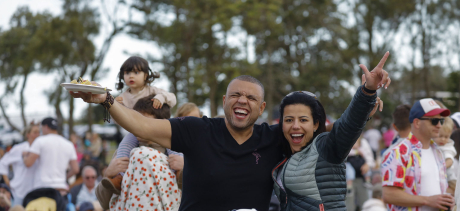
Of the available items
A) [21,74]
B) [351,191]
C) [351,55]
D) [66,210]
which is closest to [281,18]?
[351,55]

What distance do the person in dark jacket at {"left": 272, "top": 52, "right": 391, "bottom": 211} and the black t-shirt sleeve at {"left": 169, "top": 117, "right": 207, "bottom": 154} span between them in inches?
23.2

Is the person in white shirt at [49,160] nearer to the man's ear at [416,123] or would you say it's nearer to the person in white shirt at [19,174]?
the person in white shirt at [19,174]

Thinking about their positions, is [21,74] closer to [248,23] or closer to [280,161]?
[248,23]

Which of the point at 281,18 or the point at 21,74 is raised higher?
the point at 281,18

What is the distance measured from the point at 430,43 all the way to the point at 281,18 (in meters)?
9.97

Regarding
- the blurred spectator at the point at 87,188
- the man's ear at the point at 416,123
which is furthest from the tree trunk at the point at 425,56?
the man's ear at the point at 416,123

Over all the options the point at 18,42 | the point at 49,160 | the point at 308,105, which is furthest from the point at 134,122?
the point at 18,42

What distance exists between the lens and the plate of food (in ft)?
7.93

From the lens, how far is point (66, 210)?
6.75 metres

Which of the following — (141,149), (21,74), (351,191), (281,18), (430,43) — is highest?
(281,18)

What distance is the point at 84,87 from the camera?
8.02 ft

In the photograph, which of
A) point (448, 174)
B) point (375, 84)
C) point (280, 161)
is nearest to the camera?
point (375, 84)

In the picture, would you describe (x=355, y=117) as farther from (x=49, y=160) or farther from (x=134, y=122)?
(x=49, y=160)

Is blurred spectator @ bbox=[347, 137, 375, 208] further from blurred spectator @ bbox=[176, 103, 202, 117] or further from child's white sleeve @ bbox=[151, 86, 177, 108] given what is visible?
child's white sleeve @ bbox=[151, 86, 177, 108]
